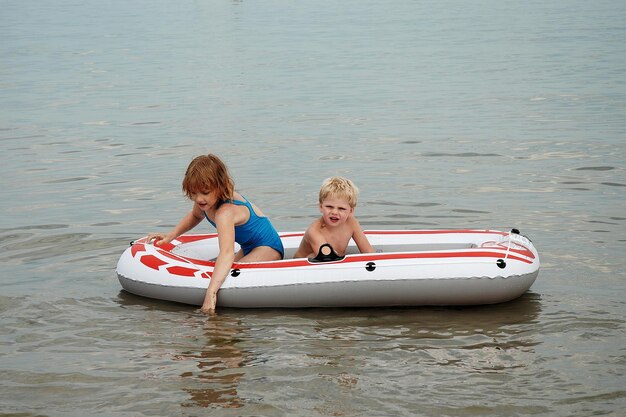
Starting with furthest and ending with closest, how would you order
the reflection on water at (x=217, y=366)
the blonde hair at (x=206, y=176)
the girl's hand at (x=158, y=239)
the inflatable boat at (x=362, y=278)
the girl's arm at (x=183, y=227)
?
1. the girl's hand at (x=158, y=239)
2. the girl's arm at (x=183, y=227)
3. the blonde hair at (x=206, y=176)
4. the inflatable boat at (x=362, y=278)
5. the reflection on water at (x=217, y=366)

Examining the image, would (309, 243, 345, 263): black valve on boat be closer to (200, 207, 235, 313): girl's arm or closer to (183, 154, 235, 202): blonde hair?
(200, 207, 235, 313): girl's arm

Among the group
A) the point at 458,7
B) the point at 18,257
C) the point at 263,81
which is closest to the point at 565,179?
the point at 18,257

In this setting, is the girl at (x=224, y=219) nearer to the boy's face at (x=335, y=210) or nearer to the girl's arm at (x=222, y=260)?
the girl's arm at (x=222, y=260)

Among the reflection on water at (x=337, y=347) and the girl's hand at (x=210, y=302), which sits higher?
the girl's hand at (x=210, y=302)

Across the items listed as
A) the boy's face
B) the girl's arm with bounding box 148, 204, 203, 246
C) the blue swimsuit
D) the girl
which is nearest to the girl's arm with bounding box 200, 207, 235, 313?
the girl

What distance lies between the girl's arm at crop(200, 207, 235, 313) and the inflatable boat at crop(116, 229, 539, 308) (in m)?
0.07

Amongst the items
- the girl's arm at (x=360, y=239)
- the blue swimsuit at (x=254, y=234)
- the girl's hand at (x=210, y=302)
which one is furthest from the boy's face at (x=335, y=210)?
the girl's hand at (x=210, y=302)

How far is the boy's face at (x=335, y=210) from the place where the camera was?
6.82 meters

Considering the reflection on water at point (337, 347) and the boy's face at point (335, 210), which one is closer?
the reflection on water at point (337, 347)

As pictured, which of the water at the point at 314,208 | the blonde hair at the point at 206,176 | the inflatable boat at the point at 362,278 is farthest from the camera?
the blonde hair at the point at 206,176

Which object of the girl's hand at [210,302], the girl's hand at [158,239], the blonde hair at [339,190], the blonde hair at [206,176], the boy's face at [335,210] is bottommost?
the girl's hand at [210,302]

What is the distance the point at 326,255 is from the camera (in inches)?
269

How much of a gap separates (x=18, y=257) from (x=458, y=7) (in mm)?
40614

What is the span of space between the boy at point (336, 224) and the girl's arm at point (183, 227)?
0.80 m
